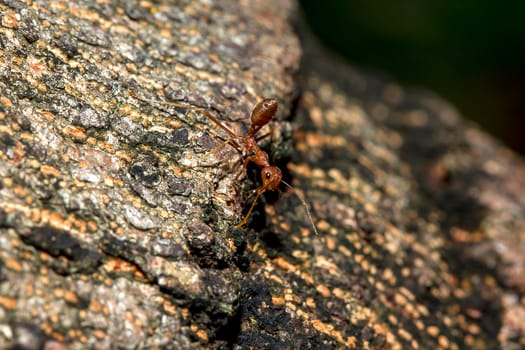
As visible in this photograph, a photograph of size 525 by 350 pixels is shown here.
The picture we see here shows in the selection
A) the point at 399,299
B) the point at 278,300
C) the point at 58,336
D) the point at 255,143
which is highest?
the point at 255,143

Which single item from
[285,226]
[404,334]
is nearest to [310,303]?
[285,226]

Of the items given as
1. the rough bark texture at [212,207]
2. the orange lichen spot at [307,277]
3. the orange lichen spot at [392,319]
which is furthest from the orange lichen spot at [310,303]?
the orange lichen spot at [392,319]

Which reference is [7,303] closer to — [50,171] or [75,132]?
[50,171]

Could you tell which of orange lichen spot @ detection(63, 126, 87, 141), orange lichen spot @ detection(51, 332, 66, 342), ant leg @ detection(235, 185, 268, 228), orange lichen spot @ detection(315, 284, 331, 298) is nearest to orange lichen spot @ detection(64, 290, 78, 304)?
orange lichen spot @ detection(51, 332, 66, 342)

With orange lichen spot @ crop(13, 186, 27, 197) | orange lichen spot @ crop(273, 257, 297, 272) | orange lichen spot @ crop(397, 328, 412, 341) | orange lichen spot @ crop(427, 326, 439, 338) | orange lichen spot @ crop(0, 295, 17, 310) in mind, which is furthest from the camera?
orange lichen spot @ crop(427, 326, 439, 338)

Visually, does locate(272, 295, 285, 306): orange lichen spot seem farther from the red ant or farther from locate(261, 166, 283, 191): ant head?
locate(261, 166, 283, 191): ant head

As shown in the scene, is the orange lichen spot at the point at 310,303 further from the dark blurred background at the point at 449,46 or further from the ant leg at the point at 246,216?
the dark blurred background at the point at 449,46
